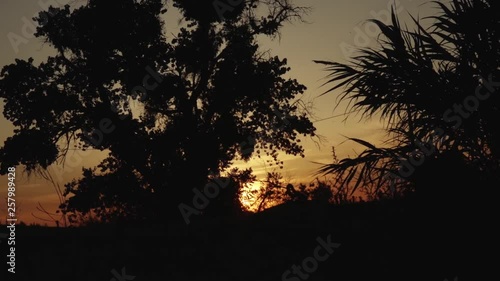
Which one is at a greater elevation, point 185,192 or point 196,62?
point 196,62

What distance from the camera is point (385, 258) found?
259 inches

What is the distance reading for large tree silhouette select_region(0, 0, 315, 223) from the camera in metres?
17.4

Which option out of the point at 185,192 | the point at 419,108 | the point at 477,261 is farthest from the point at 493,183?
the point at 185,192

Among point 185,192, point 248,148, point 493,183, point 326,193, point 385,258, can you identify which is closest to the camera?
point 493,183

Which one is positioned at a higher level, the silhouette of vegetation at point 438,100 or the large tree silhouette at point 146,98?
the large tree silhouette at point 146,98

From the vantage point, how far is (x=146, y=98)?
18.2 metres

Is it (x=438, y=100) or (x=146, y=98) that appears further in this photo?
(x=146, y=98)

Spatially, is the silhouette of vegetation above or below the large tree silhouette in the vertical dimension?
below

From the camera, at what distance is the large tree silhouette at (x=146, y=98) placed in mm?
17422

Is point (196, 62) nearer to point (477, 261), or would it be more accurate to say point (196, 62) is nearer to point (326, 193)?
point (326, 193)

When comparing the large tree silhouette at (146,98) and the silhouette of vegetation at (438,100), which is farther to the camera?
the large tree silhouette at (146,98)

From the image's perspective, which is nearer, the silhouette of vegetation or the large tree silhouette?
the silhouette of vegetation

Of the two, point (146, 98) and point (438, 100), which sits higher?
point (146, 98)

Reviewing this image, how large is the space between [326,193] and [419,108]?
711 cm
